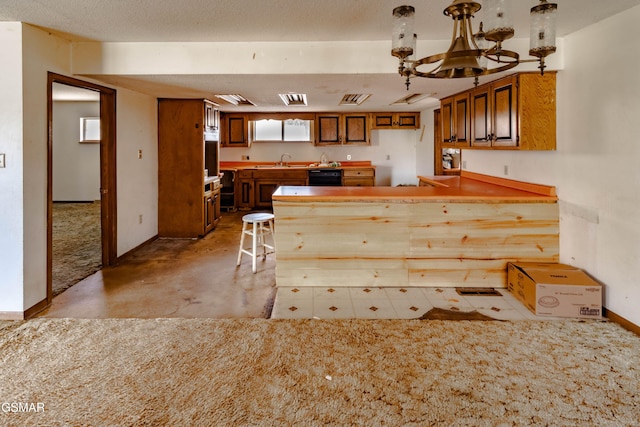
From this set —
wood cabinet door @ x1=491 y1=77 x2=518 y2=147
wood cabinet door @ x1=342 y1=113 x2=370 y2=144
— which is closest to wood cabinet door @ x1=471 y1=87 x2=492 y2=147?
wood cabinet door @ x1=491 y1=77 x2=518 y2=147

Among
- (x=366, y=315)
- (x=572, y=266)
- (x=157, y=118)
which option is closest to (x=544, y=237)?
(x=572, y=266)

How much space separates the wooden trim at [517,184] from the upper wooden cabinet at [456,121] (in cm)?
54

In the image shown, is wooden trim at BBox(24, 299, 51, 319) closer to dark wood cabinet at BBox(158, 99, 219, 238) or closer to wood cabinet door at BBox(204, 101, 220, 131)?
dark wood cabinet at BBox(158, 99, 219, 238)

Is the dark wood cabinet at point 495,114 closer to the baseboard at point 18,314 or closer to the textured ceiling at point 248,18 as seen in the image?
the textured ceiling at point 248,18

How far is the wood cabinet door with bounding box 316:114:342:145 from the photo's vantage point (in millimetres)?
8062

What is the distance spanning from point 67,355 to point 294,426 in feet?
5.02

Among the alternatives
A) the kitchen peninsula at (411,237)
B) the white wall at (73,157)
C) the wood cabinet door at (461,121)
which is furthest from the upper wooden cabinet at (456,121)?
the white wall at (73,157)

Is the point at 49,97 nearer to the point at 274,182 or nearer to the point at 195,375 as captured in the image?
the point at 195,375

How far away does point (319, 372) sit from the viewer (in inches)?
89.2

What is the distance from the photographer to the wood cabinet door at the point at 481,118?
4062 mm

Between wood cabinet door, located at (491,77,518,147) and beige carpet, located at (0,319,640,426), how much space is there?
1.67 meters

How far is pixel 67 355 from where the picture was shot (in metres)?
2.43

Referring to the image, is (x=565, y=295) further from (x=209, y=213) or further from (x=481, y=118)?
(x=209, y=213)

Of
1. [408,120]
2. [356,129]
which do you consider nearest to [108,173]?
[356,129]
